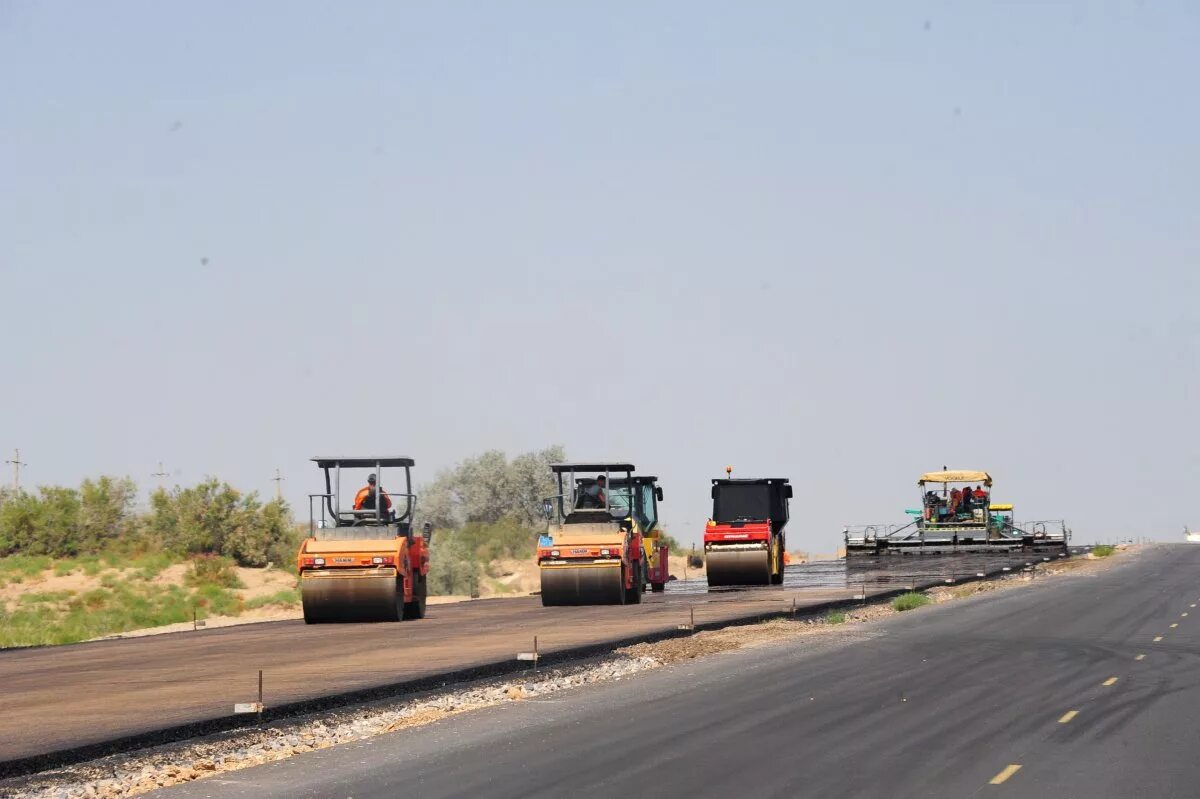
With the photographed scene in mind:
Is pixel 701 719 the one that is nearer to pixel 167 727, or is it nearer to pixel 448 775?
pixel 448 775

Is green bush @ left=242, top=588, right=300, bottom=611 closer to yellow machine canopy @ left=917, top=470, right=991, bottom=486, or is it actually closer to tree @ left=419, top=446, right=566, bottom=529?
yellow machine canopy @ left=917, top=470, right=991, bottom=486

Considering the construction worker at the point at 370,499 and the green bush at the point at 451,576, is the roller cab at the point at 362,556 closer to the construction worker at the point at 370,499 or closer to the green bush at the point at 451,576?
the construction worker at the point at 370,499

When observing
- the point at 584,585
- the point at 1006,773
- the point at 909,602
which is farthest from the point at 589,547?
the point at 1006,773

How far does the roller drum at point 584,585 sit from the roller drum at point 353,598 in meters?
5.42

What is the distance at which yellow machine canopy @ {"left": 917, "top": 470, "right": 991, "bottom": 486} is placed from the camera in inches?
2655

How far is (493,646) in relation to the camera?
26062mm

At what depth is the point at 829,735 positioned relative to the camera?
51.2 ft

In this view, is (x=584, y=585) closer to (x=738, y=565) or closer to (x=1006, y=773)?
(x=738, y=565)

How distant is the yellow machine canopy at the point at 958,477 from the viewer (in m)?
67.4

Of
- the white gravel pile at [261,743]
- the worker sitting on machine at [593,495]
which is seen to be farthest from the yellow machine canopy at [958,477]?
the white gravel pile at [261,743]

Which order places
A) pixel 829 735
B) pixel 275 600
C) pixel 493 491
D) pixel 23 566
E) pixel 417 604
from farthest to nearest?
pixel 493 491 < pixel 23 566 < pixel 275 600 < pixel 417 604 < pixel 829 735

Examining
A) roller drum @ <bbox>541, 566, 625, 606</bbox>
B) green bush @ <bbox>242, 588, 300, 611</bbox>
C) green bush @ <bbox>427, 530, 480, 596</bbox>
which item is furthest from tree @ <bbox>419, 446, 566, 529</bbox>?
roller drum @ <bbox>541, 566, 625, 606</bbox>

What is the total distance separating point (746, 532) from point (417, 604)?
14.5 meters

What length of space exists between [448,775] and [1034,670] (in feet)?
38.1
